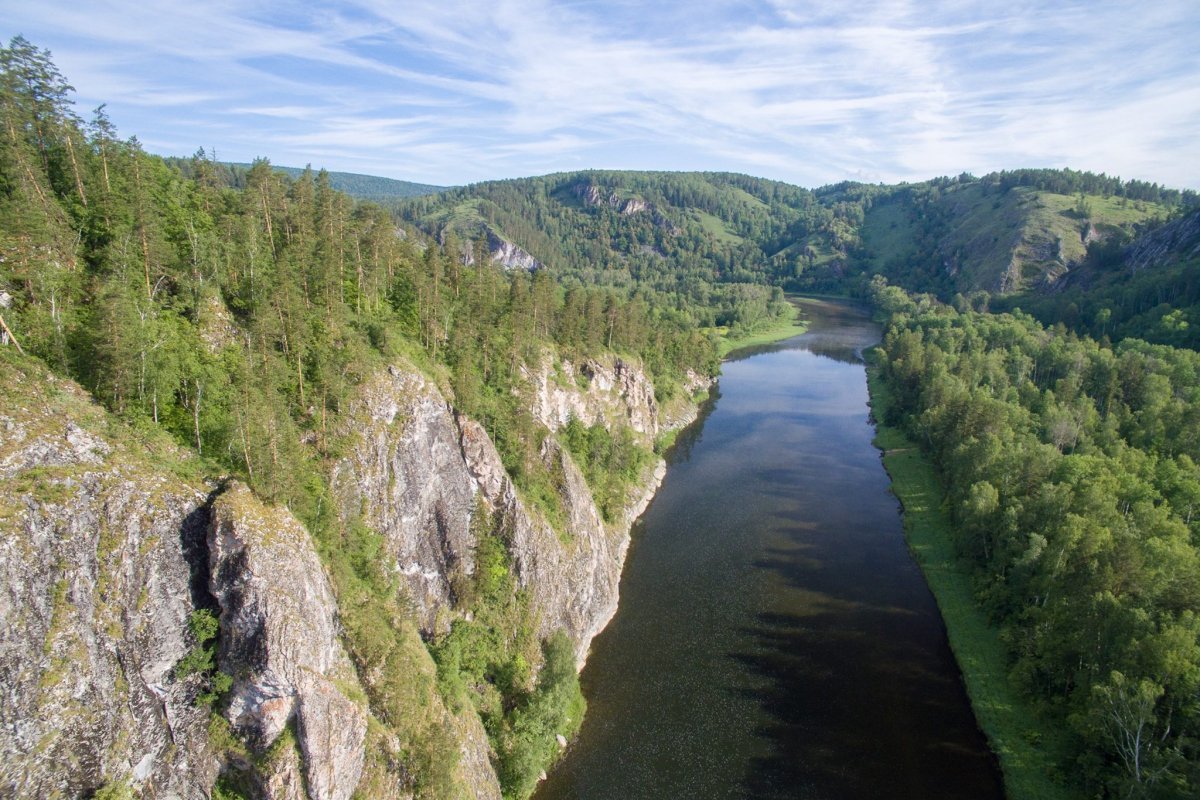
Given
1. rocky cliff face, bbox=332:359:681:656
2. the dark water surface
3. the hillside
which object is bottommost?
the dark water surface

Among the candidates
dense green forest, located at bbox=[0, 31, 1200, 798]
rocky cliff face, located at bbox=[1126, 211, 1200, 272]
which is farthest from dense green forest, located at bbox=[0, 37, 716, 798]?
rocky cliff face, located at bbox=[1126, 211, 1200, 272]

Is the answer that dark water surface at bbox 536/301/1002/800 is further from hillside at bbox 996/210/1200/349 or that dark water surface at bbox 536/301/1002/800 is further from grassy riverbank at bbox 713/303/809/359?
grassy riverbank at bbox 713/303/809/359

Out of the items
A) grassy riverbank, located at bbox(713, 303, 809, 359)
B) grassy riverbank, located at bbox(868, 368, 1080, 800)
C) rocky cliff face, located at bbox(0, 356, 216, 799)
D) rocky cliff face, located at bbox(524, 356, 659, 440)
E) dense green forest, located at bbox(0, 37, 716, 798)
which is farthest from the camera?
grassy riverbank, located at bbox(713, 303, 809, 359)

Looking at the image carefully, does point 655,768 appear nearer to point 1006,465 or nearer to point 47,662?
point 47,662

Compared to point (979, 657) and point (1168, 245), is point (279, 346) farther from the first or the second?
→ point (1168, 245)

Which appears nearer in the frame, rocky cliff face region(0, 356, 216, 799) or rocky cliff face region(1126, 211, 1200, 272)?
rocky cliff face region(0, 356, 216, 799)

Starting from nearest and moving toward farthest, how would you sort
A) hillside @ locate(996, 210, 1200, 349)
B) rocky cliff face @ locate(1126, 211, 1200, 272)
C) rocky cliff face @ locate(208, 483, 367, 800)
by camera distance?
rocky cliff face @ locate(208, 483, 367, 800) < hillside @ locate(996, 210, 1200, 349) < rocky cliff face @ locate(1126, 211, 1200, 272)

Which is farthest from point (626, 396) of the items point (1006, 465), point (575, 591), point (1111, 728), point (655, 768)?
point (1111, 728)
